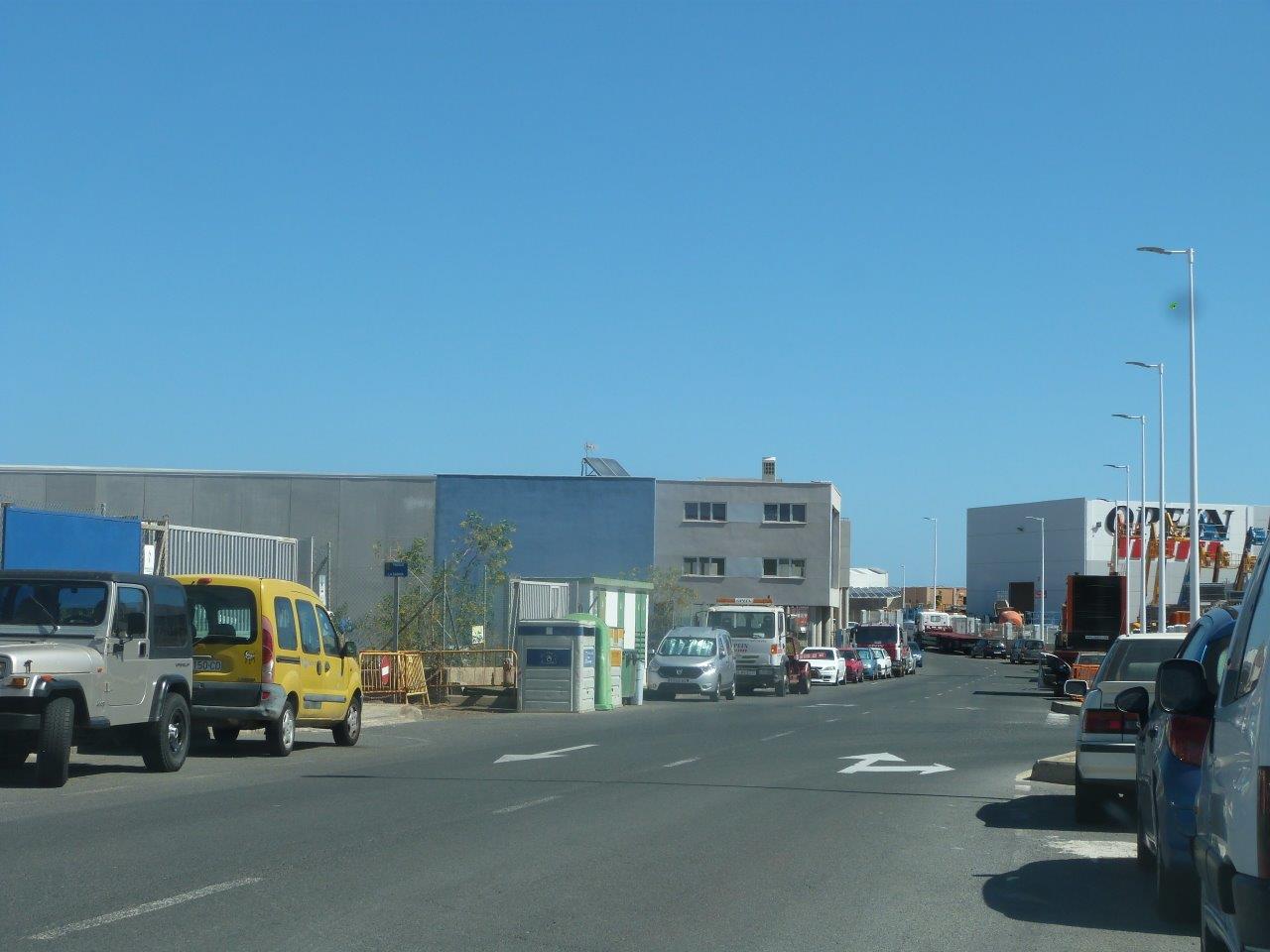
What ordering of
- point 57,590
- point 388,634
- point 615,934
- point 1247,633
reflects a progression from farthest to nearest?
point 388,634 → point 57,590 → point 615,934 → point 1247,633

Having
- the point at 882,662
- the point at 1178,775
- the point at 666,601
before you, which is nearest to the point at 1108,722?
the point at 1178,775

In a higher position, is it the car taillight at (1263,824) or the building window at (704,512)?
the building window at (704,512)

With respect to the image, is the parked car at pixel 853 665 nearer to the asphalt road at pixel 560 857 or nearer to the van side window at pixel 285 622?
the asphalt road at pixel 560 857

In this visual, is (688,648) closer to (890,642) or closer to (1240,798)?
(890,642)

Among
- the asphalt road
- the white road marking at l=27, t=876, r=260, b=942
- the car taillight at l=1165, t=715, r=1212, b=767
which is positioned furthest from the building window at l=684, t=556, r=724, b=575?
the car taillight at l=1165, t=715, r=1212, b=767

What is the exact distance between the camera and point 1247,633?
538 cm

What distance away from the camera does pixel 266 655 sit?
17.4 m

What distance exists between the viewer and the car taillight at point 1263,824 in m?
4.31

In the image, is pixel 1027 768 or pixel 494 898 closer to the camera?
pixel 494 898

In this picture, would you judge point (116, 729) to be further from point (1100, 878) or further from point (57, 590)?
point (1100, 878)

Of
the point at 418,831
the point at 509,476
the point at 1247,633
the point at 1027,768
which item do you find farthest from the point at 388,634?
the point at 1247,633

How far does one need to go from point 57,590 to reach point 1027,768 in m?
11.4

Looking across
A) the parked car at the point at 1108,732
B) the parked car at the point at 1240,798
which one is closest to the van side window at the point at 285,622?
the parked car at the point at 1108,732

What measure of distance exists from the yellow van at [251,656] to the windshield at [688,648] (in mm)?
21020
